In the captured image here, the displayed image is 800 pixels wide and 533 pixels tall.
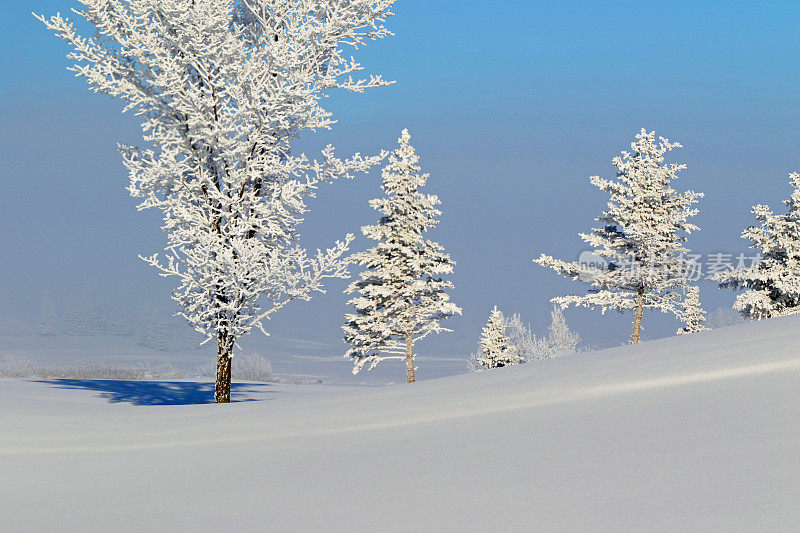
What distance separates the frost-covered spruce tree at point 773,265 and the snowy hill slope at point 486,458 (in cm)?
2278

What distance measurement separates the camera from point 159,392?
65.4 feet

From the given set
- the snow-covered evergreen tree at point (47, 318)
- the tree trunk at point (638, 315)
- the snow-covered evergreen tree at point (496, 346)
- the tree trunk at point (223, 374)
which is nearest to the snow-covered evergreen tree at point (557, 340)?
the snow-covered evergreen tree at point (496, 346)

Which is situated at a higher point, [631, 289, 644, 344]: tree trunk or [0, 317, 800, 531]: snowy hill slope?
[631, 289, 644, 344]: tree trunk

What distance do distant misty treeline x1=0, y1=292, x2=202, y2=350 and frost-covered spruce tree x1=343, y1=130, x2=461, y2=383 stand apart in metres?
69.4

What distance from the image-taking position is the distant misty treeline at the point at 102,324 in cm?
9744

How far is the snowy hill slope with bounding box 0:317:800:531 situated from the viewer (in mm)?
3877

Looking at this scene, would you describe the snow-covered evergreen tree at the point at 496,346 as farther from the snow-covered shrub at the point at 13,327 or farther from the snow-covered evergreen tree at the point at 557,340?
Result: the snow-covered shrub at the point at 13,327

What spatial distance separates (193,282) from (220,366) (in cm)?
199

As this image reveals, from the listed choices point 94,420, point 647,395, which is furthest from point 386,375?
point 647,395

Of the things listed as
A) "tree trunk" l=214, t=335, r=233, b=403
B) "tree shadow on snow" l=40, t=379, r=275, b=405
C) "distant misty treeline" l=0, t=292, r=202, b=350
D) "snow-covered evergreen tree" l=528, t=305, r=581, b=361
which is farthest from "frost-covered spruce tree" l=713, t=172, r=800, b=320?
"distant misty treeline" l=0, t=292, r=202, b=350

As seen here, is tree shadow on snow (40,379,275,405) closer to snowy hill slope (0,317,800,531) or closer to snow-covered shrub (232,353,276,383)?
snowy hill slope (0,317,800,531)

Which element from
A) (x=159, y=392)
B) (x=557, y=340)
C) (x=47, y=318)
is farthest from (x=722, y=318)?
(x=47, y=318)

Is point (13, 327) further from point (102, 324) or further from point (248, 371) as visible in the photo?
point (248, 371)

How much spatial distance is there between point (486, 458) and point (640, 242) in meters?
25.6
